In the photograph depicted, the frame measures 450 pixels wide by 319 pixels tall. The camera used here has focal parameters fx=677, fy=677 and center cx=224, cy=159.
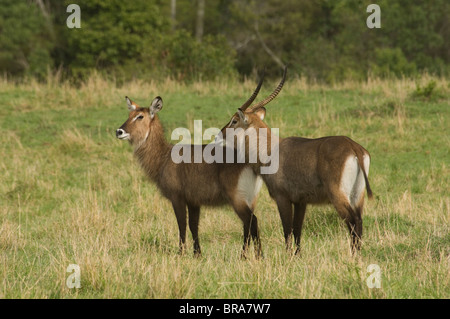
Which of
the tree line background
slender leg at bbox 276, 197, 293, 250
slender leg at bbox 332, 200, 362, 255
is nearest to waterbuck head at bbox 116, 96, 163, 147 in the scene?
slender leg at bbox 276, 197, 293, 250

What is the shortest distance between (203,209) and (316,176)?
2.81m

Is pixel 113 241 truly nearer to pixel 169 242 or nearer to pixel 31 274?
pixel 169 242

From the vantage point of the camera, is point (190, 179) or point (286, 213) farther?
point (190, 179)

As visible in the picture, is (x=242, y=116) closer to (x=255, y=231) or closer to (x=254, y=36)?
(x=255, y=231)

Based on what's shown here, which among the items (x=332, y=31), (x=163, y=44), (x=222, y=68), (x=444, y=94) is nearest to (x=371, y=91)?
(x=444, y=94)

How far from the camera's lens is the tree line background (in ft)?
82.9

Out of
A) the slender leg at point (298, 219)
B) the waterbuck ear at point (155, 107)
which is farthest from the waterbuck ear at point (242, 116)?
the waterbuck ear at point (155, 107)

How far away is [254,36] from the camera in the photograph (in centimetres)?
3039

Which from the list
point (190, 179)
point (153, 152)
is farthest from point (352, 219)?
point (153, 152)

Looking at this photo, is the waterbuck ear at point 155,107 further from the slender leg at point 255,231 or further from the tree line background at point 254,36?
the tree line background at point 254,36

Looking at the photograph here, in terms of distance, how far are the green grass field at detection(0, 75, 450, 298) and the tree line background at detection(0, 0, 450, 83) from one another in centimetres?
924

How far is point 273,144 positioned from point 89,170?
461cm

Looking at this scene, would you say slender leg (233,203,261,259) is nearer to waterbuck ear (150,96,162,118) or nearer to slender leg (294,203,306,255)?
slender leg (294,203,306,255)

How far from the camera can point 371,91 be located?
13172 mm
